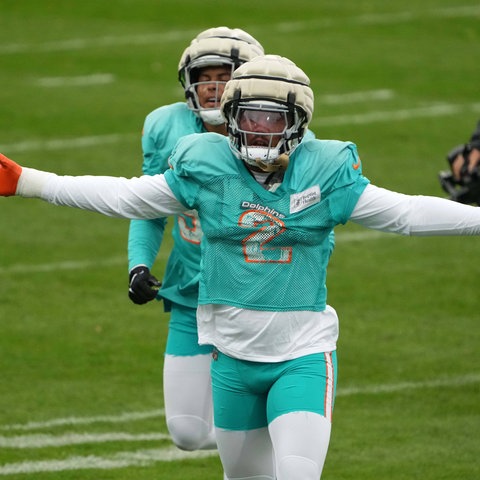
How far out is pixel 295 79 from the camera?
560 cm

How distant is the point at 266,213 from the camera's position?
5.50 m

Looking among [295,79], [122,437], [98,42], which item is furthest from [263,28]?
[295,79]

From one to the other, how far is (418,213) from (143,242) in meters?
1.74

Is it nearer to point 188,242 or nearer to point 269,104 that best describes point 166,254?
point 188,242

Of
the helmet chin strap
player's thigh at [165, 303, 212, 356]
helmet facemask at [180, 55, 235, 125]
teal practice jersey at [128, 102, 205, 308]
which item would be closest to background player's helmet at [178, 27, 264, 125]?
helmet facemask at [180, 55, 235, 125]

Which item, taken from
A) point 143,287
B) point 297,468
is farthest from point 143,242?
point 297,468

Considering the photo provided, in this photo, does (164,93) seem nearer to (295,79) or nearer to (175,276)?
(175,276)

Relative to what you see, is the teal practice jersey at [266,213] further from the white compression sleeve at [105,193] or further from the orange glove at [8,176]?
the orange glove at [8,176]

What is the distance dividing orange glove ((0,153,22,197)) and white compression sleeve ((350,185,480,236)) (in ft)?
4.10

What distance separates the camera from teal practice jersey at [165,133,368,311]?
551 centimetres

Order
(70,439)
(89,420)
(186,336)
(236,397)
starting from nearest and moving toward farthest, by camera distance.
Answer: (236,397) < (186,336) < (70,439) < (89,420)

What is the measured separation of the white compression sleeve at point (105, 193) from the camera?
5.53 metres

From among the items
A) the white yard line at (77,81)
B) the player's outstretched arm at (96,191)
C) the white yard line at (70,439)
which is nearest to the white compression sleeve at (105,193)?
the player's outstretched arm at (96,191)

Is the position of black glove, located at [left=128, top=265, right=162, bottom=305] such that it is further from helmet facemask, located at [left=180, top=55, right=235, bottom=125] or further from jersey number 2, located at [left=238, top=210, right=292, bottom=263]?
jersey number 2, located at [left=238, top=210, right=292, bottom=263]
